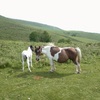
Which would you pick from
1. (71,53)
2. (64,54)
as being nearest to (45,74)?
(64,54)

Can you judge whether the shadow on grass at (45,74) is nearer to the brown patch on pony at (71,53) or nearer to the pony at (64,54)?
the pony at (64,54)

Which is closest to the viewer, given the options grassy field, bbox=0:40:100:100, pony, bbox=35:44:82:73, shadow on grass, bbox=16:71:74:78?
grassy field, bbox=0:40:100:100

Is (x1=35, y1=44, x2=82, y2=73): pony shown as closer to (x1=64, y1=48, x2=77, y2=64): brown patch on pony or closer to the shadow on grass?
(x1=64, y1=48, x2=77, y2=64): brown patch on pony

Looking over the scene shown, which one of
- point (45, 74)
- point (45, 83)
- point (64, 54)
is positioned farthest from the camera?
point (64, 54)

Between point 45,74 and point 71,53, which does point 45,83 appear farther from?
point 71,53

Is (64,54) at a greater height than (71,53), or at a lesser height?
lesser

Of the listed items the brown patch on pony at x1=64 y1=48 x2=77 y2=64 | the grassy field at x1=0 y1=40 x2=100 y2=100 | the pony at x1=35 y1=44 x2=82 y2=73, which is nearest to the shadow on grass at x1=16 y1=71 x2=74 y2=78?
the grassy field at x1=0 y1=40 x2=100 y2=100

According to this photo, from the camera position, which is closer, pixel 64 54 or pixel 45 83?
pixel 45 83

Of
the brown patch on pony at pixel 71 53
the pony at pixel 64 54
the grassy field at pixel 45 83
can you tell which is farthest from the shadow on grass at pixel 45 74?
the brown patch on pony at pixel 71 53

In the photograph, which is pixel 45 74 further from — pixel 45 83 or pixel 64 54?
pixel 45 83

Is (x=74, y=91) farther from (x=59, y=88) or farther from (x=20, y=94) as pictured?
(x=20, y=94)

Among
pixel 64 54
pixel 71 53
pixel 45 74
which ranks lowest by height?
pixel 45 74

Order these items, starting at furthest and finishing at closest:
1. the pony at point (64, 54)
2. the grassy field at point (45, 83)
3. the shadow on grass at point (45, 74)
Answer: the pony at point (64, 54)
the shadow on grass at point (45, 74)
the grassy field at point (45, 83)

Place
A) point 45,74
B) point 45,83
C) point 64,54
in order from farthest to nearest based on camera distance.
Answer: point 64,54 < point 45,74 < point 45,83
